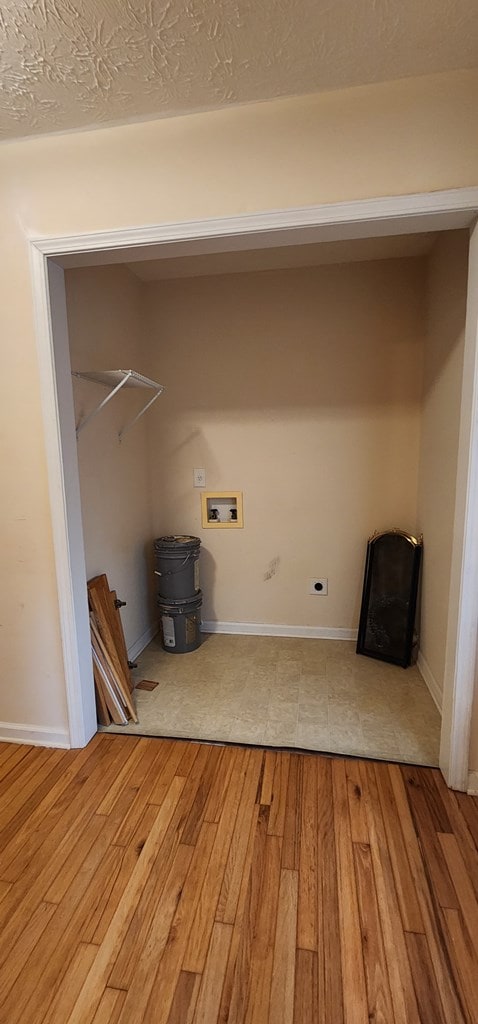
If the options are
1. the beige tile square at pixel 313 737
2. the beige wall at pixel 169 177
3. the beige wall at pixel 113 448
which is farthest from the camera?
the beige wall at pixel 113 448

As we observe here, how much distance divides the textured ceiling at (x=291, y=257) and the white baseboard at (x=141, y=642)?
2270mm

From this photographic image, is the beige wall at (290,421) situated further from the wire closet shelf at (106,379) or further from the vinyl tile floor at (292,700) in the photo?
the wire closet shelf at (106,379)

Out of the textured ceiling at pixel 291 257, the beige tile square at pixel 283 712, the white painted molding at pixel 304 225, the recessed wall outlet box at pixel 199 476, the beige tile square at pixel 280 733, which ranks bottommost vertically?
the beige tile square at pixel 280 733

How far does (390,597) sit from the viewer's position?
273 centimetres

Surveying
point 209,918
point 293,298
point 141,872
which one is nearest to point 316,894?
point 209,918

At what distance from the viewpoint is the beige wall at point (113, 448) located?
223cm

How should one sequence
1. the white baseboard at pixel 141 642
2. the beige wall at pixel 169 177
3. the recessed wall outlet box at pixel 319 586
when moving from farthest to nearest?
1. the recessed wall outlet box at pixel 319 586
2. the white baseboard at pixel 141 642
3. the beige wall at pixel 169 177

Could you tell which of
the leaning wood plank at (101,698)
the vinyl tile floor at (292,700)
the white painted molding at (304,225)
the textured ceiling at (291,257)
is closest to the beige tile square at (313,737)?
the vinyl tile floor at (292,700)

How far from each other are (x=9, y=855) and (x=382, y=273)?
10.9 ft

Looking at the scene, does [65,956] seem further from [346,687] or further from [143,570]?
[143,570]

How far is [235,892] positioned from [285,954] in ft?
0.71

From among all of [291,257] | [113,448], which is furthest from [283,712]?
[291,257]

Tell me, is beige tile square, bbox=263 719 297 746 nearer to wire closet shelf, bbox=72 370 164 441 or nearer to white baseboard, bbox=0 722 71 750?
white baseboard, bbox=0 722 71 750

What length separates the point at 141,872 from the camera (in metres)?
1.41
